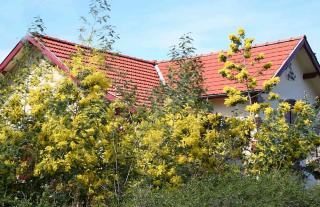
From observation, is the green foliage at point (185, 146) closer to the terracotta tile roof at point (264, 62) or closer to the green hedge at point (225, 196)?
the green hedge at point (225, 196)

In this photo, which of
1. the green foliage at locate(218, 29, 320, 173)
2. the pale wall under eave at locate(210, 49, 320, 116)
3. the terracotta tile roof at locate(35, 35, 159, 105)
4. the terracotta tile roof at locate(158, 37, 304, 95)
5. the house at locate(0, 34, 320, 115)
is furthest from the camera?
the pale wall under eave at locate(210, 49, 320, 116)

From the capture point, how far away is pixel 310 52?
16.9 meters

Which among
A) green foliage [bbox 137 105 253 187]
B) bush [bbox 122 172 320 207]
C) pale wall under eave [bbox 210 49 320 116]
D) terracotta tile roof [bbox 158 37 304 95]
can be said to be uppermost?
terracotta tile roof [bbox 158 37 304 95]

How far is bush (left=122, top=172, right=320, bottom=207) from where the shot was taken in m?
6.88

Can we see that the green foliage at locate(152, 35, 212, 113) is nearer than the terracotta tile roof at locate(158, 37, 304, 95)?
Yes

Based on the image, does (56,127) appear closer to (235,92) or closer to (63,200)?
(63,200)

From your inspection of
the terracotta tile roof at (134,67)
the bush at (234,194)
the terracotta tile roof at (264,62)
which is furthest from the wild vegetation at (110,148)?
the terracotta tile roof at (264,62)

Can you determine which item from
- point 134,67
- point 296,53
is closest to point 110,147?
point 296,53

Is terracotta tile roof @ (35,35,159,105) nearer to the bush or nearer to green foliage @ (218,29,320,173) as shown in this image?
green foliage @ (218,29,320,173)

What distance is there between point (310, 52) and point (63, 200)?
1138 cm

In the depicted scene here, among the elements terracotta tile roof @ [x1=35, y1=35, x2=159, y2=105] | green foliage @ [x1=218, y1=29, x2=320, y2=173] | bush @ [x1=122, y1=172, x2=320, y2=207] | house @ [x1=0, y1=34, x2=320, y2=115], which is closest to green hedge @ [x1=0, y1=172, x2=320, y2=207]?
bush @ [x1=122, y1=172, x2=320, y2=207]

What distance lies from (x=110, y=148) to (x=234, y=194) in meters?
2.38

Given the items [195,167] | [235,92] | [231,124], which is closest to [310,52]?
[235,92]

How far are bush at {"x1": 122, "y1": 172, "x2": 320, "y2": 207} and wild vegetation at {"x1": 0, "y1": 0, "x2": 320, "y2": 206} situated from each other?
0.6 inches
